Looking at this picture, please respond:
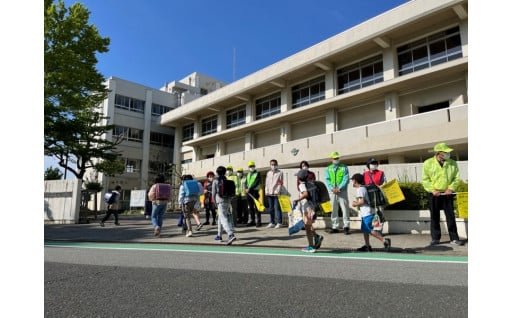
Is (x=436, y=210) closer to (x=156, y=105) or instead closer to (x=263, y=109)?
(x=263, y=109)

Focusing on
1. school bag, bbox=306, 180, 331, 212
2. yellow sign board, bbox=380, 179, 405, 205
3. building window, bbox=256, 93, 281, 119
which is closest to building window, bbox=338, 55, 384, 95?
building window, bbox=256, 93, 281, 119

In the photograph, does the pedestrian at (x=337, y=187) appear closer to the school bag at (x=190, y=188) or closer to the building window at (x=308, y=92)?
the school bag at (x=190, y=188)

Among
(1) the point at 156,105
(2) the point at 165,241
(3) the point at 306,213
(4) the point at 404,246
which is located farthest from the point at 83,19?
(1) the point at 156,105

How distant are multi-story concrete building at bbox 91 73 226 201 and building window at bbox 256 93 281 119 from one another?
11915mm

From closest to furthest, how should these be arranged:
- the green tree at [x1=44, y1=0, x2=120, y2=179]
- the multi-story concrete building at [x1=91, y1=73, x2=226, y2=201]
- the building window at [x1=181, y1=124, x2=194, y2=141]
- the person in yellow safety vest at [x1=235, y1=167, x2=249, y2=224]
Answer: the person in yellow safety vest at [x1=235, y1=167, x2=249, y2=224] < the green tree at [x1=44, y1=0, x2=120, y2=179] < the multi-story concrete building at [x1=91, y1=73, x2=226, y2=201] < the building window at [x1=181, y1=124, x2=194, y2=141]

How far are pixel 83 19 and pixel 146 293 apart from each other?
17.7m

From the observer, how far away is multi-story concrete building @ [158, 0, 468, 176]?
693 inches

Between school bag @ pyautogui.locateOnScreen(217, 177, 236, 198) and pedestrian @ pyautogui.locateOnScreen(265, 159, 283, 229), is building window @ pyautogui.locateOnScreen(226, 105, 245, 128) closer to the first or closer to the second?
pedestrian @ pyautogui.locateOnScreen(265, 159, 283, 229)

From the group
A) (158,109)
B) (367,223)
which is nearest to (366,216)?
(367,223)

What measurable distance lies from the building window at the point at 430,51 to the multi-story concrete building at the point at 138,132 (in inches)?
952

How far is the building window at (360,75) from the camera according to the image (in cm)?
2151

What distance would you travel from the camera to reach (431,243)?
22.3 ft

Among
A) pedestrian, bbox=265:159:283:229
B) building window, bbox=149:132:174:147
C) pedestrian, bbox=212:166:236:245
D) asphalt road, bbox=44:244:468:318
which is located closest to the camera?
asphalt road, bbox=44:244:468:318

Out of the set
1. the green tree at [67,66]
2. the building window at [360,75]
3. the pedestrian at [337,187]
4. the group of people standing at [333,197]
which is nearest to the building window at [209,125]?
the building window at [360,75]
